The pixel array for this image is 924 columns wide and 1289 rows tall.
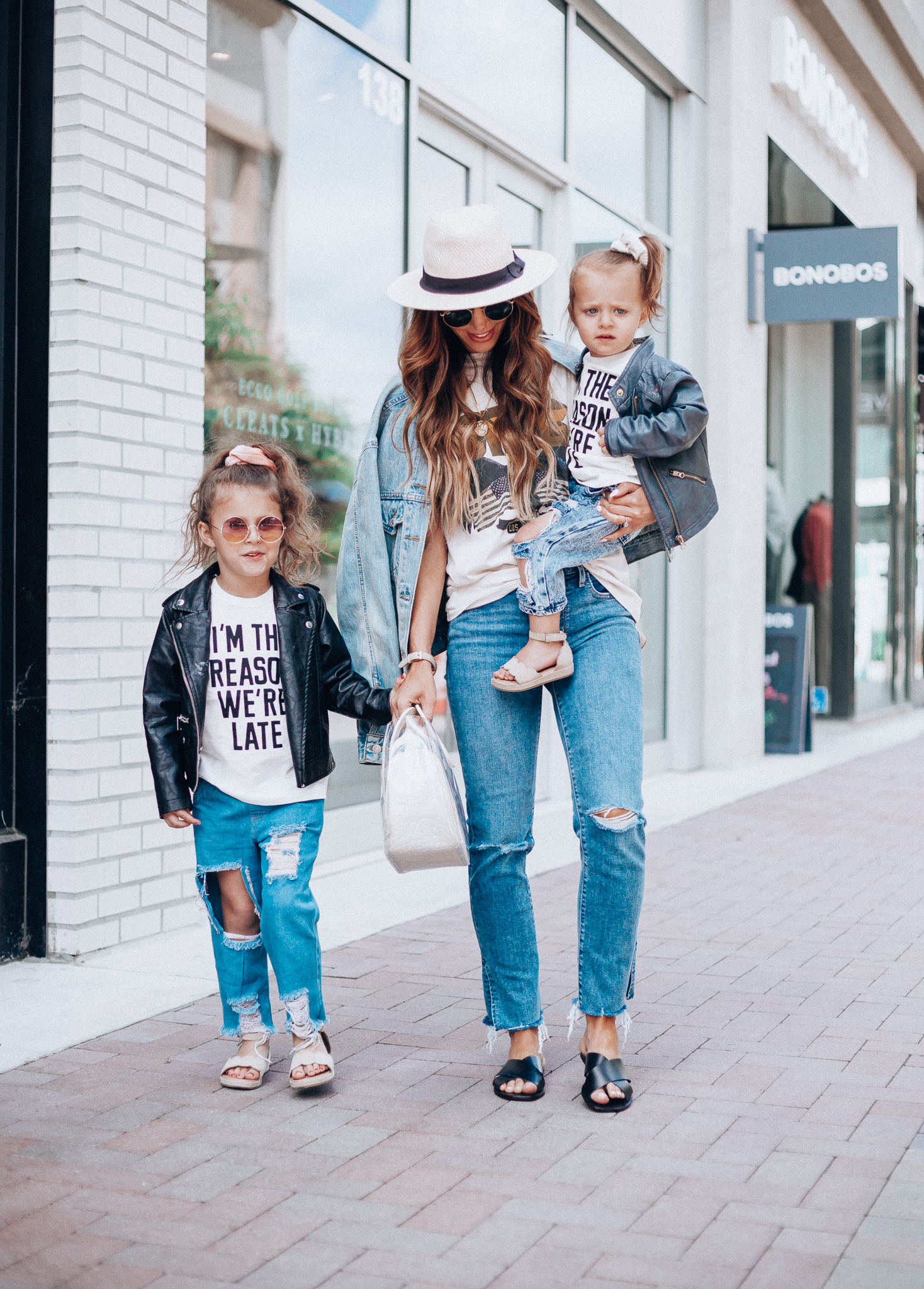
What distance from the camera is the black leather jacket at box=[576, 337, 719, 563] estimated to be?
3.32 m

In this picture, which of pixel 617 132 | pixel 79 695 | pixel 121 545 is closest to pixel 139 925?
pixel 79 695

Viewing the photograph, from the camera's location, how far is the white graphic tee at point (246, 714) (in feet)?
11.6

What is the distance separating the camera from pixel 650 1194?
290 centimetres

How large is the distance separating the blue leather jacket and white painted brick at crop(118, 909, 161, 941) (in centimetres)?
169

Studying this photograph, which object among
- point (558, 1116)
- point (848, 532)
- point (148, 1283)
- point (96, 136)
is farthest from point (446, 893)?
point (848, 532)

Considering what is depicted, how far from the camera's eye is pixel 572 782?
346 centimetres

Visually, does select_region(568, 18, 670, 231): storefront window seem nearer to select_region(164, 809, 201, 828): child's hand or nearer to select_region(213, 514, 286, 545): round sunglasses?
select_region(213, 514, 286, 545): round sunglasses

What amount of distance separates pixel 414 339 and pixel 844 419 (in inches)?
487

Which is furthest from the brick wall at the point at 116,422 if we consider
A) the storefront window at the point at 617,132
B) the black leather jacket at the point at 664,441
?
the storefront window at the point at 617,132

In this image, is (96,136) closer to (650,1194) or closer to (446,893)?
(446,893)

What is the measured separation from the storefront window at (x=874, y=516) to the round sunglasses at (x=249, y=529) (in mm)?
12576

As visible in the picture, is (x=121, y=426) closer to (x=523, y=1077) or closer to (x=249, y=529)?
(x=249, y=529)

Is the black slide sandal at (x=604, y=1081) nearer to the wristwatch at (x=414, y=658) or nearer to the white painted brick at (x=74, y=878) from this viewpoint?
the wristwatch at (x=414, y=658)

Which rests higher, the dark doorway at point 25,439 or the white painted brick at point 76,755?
the dark doorway at point 25,439
